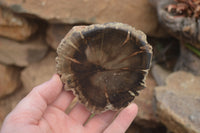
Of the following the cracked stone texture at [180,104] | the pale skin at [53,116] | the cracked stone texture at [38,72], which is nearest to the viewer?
the pale skin at [53,116]

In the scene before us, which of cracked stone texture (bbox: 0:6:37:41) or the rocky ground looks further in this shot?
cracked stone texture (bbox: 0:6:37:41)

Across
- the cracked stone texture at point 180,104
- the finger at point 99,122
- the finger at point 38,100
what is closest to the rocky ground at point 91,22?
the cracked stone texture at point 180,104

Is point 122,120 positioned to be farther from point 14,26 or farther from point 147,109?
point 14,26

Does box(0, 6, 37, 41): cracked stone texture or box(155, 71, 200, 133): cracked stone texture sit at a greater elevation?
box(0, 6, 37, 41): cracked stone texture

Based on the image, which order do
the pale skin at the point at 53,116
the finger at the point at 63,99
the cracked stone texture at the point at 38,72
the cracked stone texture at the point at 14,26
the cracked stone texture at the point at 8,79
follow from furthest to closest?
the cracked stone texture at the point at 8,79 < the cracked stone texture at the point at 38,72 < the cracked stone texture at the point at 14,26 < the finger at the point at 63,99 < the pale skin at the point at 53,116

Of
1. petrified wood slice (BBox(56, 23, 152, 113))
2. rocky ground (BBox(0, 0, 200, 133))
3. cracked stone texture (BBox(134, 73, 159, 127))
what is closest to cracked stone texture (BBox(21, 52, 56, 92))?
rocky ground (BBox(0, 0, 200, 133))

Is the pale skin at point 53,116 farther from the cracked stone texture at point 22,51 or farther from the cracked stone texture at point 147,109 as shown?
the cracked stone texture at point 22,51

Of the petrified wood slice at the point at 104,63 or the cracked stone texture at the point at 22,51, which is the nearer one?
the petrified wood slice at the point at 104,63

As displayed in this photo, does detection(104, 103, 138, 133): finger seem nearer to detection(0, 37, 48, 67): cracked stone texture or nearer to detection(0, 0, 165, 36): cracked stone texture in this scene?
detection(0, 0, 165, 36): cracked stone texture
